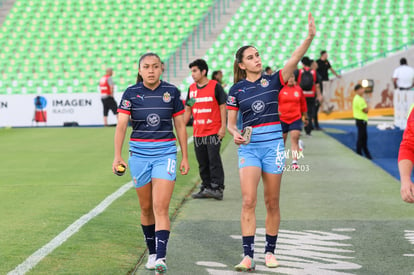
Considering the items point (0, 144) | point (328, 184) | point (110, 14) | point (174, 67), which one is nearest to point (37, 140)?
point (0, 144)

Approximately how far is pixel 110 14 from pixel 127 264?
3295cm

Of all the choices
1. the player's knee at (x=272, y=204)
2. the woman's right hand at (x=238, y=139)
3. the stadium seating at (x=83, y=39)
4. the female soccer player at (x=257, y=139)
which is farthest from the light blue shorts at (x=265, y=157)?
the stadium seating at (x=83, y=39)

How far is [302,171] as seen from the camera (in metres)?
14.6

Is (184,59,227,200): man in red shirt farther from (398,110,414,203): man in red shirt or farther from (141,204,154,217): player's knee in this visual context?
(398,110,414,203): man in red shirt

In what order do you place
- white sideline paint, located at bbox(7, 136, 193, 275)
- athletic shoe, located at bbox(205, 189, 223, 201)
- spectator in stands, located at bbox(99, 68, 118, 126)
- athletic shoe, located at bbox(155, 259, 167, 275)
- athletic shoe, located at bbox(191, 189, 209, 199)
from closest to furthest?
1. athletic shoe, located at bbox(155, 259, 167, 275)
2. white sideline paint, located at bbox(7, 136, 193, 275)
3. athletic shoe, located at bbox(205, 189, 223, 201)
4. athletic shoe, located at bbox(191, 189, 209, 199)
5. spectator in stands, located at bbox(99, 68, 118, 126)

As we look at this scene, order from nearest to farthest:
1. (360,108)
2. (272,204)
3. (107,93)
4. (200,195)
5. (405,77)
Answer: (272,204)
(200,195)
(360,108)
(405,77)
(107,93)

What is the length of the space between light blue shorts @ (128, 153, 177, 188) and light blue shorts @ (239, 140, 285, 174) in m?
0.65

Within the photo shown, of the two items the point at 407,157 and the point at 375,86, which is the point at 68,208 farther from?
the point at 375,86

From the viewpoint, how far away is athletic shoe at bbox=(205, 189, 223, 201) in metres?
11.1

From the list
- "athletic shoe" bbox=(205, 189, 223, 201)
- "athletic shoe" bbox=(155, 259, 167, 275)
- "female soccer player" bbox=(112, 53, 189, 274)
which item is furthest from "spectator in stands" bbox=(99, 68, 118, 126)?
"athletic shoe" bbox=(155, 259, 167, 275)

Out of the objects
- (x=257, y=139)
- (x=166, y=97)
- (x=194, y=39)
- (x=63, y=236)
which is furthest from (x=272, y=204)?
(x=194, y=39)

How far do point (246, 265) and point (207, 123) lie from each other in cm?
430

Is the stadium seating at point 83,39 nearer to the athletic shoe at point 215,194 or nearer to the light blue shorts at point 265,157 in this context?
the athletic shoe at point 215,194

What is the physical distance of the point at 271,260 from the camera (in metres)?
6.93
